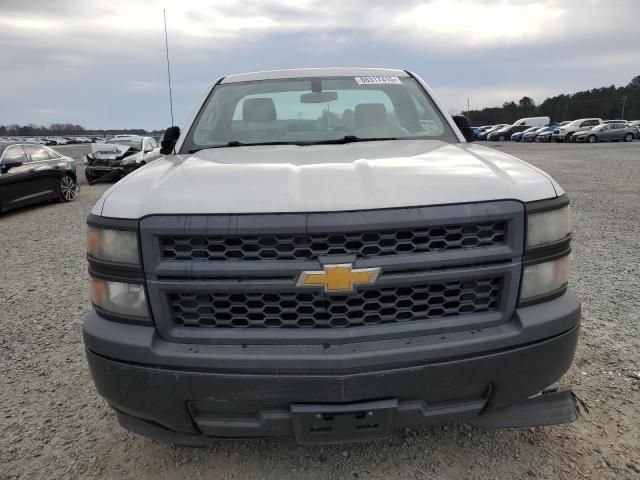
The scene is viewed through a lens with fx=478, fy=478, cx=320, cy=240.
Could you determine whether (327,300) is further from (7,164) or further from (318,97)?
(7,164)

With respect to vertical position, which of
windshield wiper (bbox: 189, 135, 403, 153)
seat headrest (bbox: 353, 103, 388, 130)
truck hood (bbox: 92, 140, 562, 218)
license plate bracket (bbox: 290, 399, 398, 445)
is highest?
seat headrest (bbox: 353, 103, 388, 130)

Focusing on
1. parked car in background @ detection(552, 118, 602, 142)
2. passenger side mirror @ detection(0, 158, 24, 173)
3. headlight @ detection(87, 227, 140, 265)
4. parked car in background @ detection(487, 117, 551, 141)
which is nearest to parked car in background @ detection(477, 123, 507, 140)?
parked car in background @ detection(487, 117, 551, 141)

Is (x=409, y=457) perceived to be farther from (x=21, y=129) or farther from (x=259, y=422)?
(x=21, y=129)

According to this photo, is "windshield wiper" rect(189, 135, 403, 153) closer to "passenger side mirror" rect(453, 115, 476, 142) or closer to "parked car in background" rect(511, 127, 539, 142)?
"passenger side mirror" rect(453, 115, 476, 142)

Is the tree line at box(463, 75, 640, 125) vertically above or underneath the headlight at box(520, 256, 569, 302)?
above

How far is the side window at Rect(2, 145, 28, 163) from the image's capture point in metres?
9.98

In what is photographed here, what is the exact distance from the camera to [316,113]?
3330 mm

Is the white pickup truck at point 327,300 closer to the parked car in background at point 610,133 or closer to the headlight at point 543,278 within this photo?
the headlight at point 543,278

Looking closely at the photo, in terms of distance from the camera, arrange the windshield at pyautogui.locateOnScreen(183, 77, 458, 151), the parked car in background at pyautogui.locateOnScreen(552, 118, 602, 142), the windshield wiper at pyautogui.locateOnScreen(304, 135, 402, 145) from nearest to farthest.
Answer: the windshield wiper at pyautogui.locateOnScreen(304, 135, 402, 145) < the windshield at pyautogui.locateOnScreen(183, 77, 458, 151) < the parked car in background at pyautogui.locateOnScreen(552, 118, 602, 142)

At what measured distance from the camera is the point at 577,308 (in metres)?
1.99

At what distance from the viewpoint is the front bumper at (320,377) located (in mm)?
1746

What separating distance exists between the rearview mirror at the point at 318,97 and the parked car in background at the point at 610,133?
128ft

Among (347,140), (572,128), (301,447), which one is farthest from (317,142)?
(572,128)

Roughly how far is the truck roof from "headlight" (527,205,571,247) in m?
2.10
